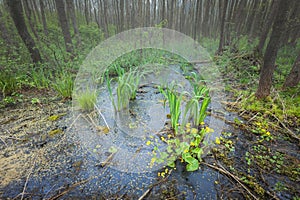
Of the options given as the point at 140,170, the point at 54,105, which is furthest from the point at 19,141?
the point at 140,170

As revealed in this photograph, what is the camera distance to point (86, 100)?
211 centimetres

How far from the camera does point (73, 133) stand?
172cm

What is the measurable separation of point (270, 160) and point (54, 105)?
2.78 metres

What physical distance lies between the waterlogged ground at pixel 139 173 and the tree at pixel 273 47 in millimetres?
829

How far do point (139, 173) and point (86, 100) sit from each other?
132 centimetres

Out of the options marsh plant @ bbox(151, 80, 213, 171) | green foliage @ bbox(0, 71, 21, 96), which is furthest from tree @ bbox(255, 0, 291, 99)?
green foliage @ bbox(0, 71, 21, 96)

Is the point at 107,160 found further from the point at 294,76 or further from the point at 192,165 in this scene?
the point at 294,76

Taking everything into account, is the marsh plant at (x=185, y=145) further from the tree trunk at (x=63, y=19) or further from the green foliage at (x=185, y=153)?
the tree trunk at (x=63, y=19)

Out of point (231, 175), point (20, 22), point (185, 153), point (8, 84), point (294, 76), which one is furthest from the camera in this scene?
point (20, 22)

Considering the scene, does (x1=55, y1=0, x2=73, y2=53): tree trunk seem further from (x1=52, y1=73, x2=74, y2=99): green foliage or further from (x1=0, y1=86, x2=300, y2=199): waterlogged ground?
(x1=0, y1=86, x2=300, y2=199): waterlogged ground

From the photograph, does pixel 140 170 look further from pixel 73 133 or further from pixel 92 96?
pixel 92 96

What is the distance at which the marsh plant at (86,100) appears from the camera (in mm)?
2092

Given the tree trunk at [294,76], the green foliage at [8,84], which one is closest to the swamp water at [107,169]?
the green foliage at [8,84]

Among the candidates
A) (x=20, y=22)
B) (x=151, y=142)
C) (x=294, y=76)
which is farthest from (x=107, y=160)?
(x=20, y=22)
